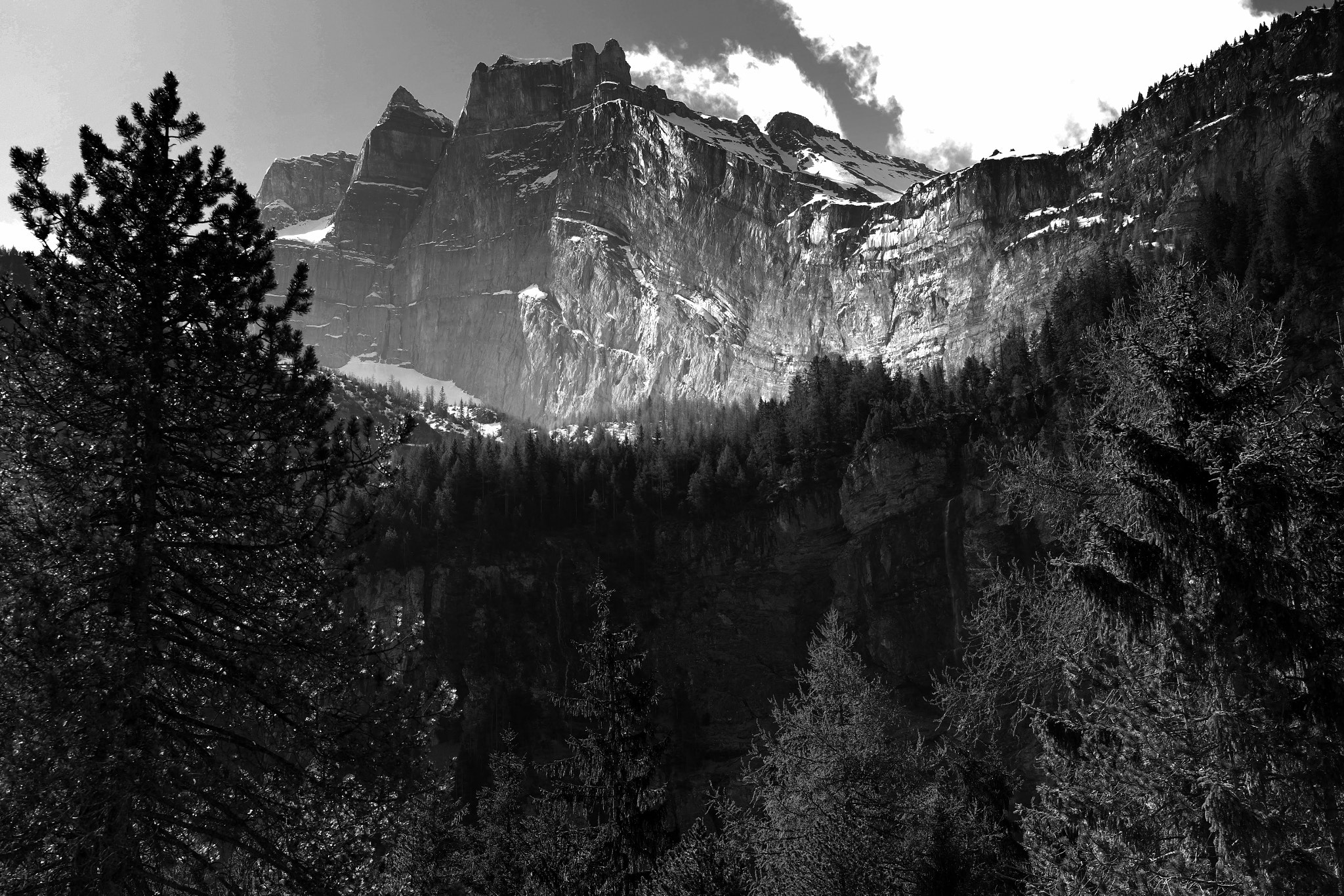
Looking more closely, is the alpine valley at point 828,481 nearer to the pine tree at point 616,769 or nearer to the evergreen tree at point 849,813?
the pine tree at point 616,769

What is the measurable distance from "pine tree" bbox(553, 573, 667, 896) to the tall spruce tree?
29.0ft

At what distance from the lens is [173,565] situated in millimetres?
9359

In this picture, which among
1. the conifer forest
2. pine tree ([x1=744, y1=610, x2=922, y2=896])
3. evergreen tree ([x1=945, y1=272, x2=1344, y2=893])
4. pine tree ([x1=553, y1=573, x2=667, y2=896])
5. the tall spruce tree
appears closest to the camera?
the tall spruce tree

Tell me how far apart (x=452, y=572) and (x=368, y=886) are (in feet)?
197

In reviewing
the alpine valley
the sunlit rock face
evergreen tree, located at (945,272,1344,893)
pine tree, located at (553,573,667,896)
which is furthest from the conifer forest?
the sunlit rock face

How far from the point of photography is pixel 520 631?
223ft

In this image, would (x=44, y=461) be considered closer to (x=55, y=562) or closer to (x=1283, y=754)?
(x=55, y=562)

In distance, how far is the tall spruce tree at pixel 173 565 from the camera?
26.6 ft

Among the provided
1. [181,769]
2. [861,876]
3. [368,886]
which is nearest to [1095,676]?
[861,876]

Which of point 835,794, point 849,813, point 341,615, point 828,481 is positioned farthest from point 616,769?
point 828,481

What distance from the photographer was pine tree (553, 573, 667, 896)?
18.1 meters

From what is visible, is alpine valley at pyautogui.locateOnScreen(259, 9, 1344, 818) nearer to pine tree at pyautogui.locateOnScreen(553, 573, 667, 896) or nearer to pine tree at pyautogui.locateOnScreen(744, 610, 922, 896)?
pine tree at pyautogui.locateOnScreen(553, 573, 667, 896)

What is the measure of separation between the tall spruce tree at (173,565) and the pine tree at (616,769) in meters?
8.84

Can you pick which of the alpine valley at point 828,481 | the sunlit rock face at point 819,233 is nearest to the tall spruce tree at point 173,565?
the alpine valley at point 828,481
